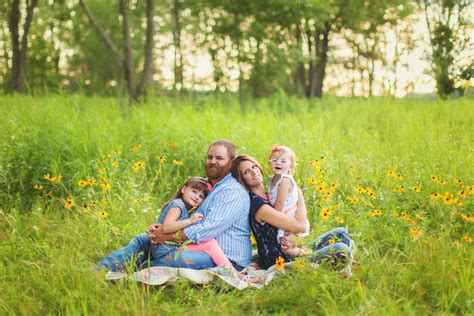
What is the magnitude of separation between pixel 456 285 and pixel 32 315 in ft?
8.53

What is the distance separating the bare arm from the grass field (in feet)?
1.03

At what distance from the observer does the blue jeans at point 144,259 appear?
3875mm

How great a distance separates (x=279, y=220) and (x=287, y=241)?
162mm

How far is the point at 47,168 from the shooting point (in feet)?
19.4

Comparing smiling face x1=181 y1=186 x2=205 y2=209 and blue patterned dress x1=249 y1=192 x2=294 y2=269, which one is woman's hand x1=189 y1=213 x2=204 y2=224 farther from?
blue patterned dress x1=249 y1=192 x2=294 y2=269

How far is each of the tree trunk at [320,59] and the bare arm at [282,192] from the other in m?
14.9

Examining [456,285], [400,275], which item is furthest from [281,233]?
[456,285]

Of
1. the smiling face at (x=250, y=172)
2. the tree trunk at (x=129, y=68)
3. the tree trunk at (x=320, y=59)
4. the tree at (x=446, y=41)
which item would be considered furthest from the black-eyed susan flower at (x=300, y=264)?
the tree trunk at (x=320, y=59)

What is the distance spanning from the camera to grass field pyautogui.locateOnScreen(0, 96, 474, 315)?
3.46 metres

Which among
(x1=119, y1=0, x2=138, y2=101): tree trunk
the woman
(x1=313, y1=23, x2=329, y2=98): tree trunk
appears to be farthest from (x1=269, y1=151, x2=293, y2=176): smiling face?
(x1=313, y1=23, x2=329, y2=98): tree trunk

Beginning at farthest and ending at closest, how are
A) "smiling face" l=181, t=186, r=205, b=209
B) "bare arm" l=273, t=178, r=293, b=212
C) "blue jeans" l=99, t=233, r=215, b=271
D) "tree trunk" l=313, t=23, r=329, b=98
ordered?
"tree trunk" l=313, t=23, r=329, b=98, "smiling face" l=181, t=186, r=205, b=209, "bare arm" l=273, t=178, r=293, b=212, "blue jeans" l=99, t=233, r=215, b=271

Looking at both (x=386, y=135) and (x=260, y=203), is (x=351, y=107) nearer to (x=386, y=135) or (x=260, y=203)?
(x=386, y=135)

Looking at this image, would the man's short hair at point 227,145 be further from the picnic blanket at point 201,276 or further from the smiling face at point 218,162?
the picnic blanket at point 201,276

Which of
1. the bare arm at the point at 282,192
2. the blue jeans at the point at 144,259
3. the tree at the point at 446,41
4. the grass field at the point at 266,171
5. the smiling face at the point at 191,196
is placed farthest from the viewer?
the tree at the point at 446,41
